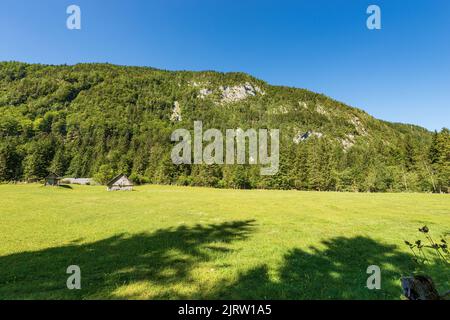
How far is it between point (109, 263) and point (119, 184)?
60891 mm

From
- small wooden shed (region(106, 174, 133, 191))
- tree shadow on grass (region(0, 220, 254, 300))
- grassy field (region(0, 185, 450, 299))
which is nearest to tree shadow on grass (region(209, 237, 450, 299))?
grassy field (region(0, 185, 450, 299))

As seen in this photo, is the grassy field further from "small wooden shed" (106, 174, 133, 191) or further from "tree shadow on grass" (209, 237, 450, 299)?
"small wooden shed" (106, 174, 133, 191)

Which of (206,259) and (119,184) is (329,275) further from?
(119,184)

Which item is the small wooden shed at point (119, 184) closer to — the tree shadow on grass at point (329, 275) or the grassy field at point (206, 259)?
the grassy field at point (206, 259)

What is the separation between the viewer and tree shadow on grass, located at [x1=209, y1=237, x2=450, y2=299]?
7074 mm

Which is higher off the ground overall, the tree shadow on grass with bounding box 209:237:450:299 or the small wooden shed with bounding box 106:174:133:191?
the tree shadow on grass with bounding box 209:237:450:299

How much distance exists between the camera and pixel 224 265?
9.59 metres

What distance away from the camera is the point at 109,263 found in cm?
991

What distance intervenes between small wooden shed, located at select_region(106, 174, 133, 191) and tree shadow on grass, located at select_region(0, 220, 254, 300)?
55168 millimetres

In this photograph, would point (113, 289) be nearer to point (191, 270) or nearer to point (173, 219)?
point (191, 270)

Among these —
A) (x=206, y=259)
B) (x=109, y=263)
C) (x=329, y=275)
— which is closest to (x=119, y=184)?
(x=109, y=263)
